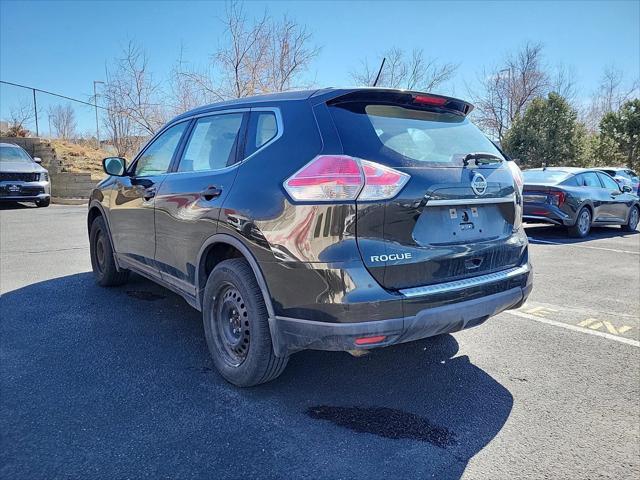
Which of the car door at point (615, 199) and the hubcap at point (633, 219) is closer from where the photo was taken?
the car door at point (615, 199)

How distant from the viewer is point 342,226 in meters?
2.42

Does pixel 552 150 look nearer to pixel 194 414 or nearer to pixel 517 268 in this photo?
pixel 517 268

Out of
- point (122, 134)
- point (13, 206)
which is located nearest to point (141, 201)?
point (13, 206)

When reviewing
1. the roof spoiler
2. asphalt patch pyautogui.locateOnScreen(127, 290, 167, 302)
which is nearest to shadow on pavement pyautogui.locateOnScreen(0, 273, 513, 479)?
asphalt patch pyautogui.locateOnScreen(127, 290, 167, 302)

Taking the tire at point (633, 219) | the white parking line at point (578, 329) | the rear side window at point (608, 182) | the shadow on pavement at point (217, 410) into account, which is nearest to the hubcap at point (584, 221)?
Answer: the rear side window at point (608, 182)

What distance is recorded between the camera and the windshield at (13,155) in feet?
47.7

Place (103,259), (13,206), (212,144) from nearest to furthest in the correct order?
(212,144)
(103,259)
(13,206)

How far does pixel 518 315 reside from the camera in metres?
4.67

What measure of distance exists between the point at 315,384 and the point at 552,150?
2355 cm

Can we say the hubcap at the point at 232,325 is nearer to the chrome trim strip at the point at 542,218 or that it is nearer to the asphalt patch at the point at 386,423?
the asphalt patch at the point at 386,423

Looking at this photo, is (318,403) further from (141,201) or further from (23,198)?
(23,198)

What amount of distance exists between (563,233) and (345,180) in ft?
33.1

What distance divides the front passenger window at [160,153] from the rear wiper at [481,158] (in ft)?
7.63

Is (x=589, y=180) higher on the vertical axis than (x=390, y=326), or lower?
higher
